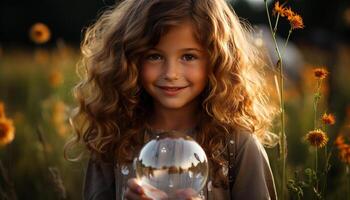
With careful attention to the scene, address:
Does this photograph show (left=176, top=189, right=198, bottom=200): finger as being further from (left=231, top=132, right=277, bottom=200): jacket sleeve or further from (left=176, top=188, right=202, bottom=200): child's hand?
(left=231, top=132, right=277, bottom=200): jacket sleeve

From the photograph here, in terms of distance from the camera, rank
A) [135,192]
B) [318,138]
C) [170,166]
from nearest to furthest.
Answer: [170,166] → [135,192] → [318,138]

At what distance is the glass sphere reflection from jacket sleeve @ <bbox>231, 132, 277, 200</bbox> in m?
0.48

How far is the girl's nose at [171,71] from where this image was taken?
2404mm

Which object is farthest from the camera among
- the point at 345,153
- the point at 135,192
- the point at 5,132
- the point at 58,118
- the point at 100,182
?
the point at 58,118

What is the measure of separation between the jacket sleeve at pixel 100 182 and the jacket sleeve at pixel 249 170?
503mm

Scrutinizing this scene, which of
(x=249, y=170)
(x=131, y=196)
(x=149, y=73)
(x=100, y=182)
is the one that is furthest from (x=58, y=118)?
(x=131, y=196)

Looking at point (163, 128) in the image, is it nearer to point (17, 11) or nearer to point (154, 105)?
point (154, 105)

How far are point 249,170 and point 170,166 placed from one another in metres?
0.60

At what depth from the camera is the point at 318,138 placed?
7.64 ft

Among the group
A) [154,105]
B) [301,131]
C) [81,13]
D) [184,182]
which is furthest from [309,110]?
[81,13]

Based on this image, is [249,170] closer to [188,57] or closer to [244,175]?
[244,175]

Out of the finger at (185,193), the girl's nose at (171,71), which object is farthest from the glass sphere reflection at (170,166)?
the girl's nose at (171,71)

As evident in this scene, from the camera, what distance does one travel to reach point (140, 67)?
2596 mm

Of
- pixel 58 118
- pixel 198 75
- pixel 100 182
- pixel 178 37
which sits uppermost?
pixel 178 37
